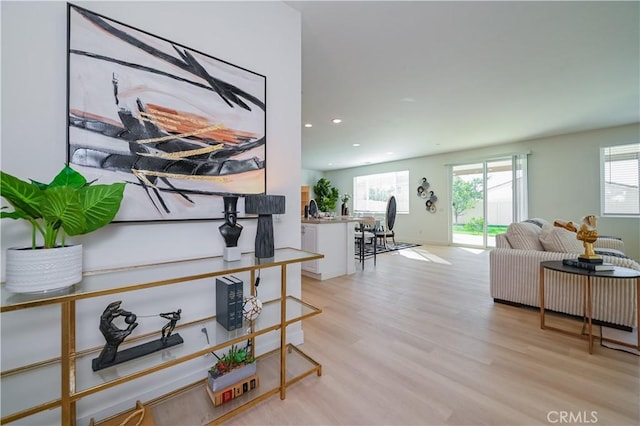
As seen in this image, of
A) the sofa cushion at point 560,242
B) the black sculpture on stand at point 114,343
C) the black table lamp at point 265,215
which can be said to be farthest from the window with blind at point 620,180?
the black sculpture on stand at point 114,343

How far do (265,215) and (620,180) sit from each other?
21.8ft

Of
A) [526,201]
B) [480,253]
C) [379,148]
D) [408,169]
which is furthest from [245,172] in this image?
[408,169]

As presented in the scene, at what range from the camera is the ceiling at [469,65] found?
1933 mm

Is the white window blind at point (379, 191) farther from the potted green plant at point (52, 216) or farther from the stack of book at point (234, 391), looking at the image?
the potted green plant at point (52, 216)

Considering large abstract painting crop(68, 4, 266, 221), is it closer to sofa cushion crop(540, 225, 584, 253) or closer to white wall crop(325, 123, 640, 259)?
sofa cushion crop(540, 225, 584, 253)

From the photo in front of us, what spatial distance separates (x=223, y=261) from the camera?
1369 millimetres

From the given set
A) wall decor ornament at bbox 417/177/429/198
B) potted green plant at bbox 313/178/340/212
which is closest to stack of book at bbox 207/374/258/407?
wall decor ornament at bbox 417/177/429/198

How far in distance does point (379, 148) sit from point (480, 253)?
11.1 ft

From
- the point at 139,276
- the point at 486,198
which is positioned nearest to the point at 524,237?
the point at 139,276

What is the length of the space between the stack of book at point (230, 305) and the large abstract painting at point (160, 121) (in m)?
0.45

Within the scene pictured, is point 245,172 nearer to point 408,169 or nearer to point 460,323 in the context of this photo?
point 460,323

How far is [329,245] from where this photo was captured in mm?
3768

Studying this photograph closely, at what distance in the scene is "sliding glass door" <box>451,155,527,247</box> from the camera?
5723 millimetres

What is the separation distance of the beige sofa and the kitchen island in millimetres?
1903
